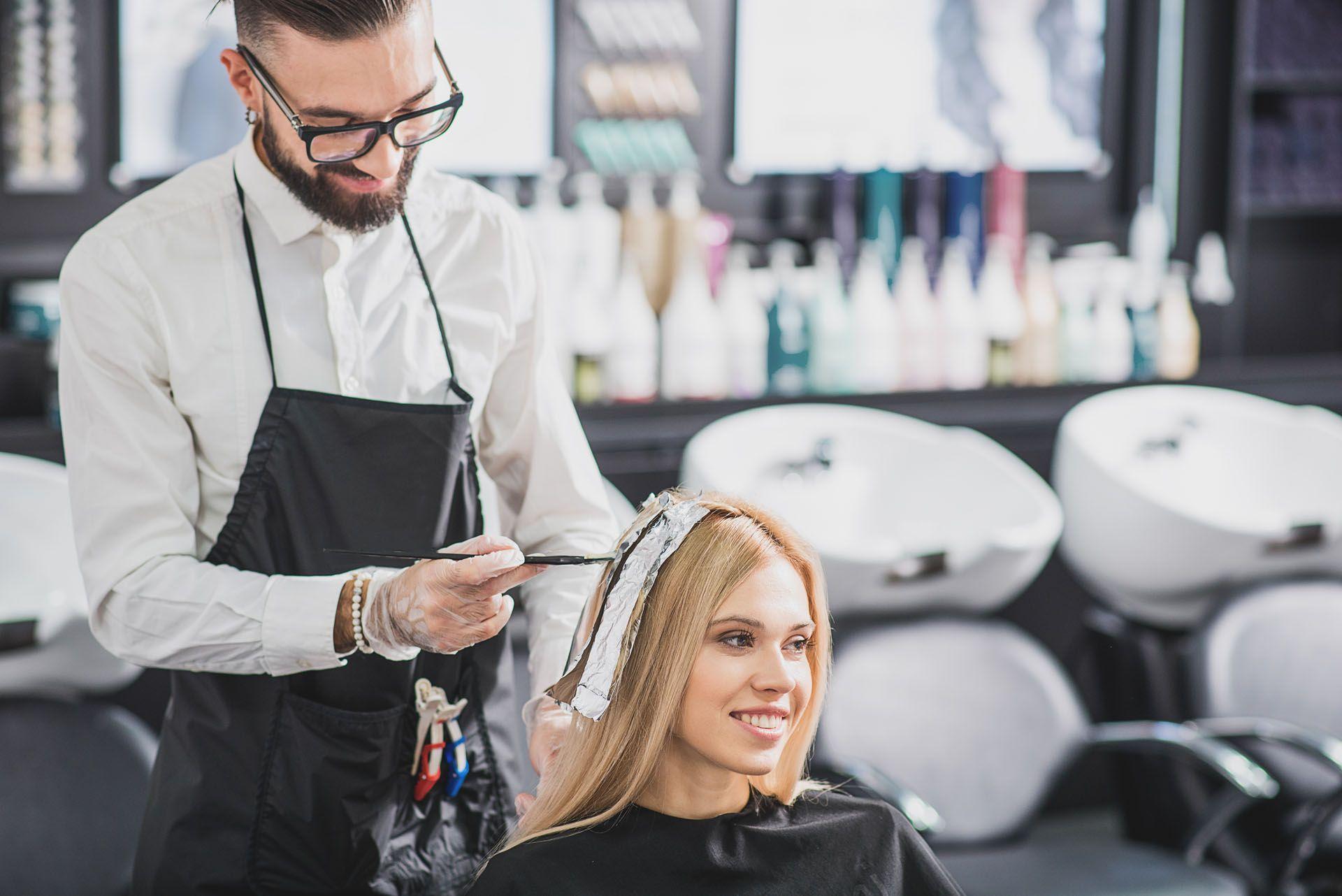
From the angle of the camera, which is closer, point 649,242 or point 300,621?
point 300,621

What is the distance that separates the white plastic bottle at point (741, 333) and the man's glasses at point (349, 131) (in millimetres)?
1725

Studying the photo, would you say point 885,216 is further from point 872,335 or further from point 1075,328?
point 1075,328

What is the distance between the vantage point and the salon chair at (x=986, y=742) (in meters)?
2.49

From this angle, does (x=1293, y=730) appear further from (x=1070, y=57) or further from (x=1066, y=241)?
(x=1070, y=57)

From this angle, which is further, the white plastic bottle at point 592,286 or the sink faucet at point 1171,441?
the sink faucet at point 1171,441

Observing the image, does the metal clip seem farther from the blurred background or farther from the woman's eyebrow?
the blurred background

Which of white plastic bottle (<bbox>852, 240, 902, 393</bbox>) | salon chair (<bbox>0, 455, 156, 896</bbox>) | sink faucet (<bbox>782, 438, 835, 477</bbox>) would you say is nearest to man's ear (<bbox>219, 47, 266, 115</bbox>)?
Result: salon chair (<bbox>0, 455, 156, 896</bbox>)

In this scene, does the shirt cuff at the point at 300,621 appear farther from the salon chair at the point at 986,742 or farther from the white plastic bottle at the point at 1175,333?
the white plastic bottle at the point at 1175,333

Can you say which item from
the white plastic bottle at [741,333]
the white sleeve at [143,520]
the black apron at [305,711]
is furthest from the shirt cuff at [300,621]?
the white plastic bottle at [741,333]

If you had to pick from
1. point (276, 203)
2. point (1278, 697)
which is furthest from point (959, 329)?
point (276, 203)

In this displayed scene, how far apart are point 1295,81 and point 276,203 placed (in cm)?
317

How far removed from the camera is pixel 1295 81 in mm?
3811

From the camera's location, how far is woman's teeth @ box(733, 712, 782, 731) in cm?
150

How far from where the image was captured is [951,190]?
3.45 meters
